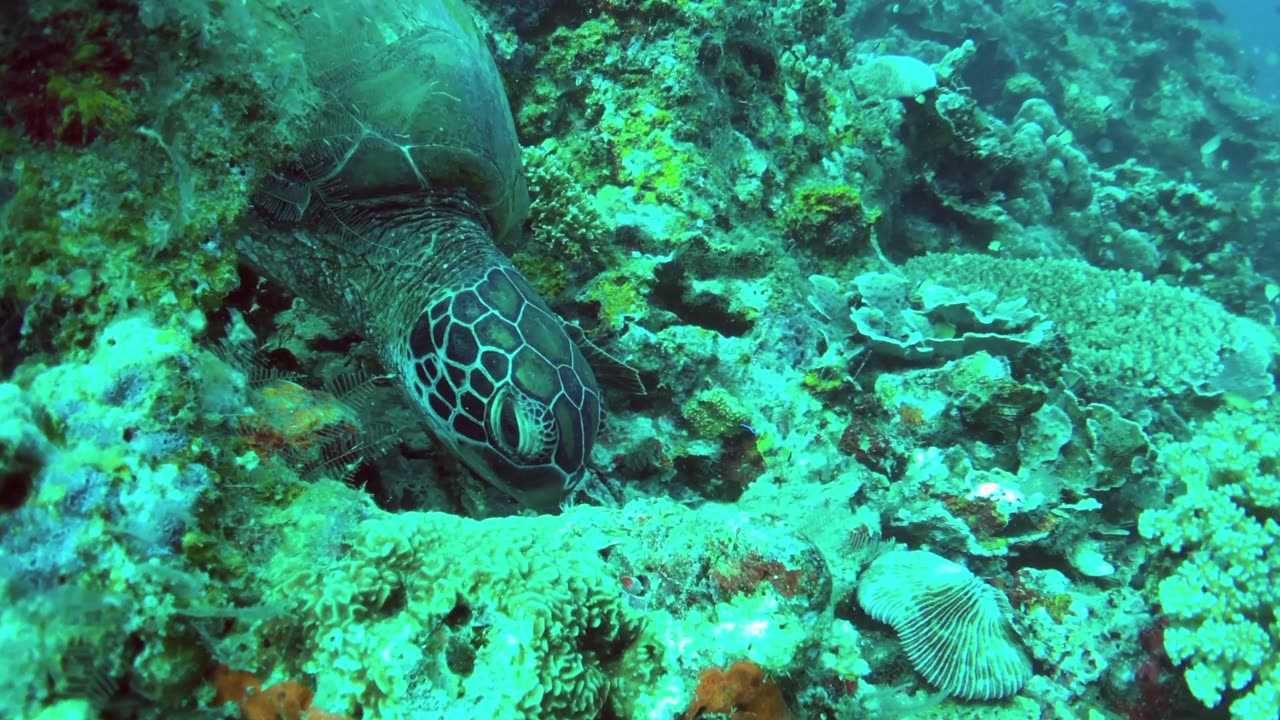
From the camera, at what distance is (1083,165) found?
9.01 m

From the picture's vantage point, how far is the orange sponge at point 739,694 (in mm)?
1569

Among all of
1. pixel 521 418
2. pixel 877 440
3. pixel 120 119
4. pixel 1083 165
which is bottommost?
pixel 1083 165

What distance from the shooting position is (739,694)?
159 cm

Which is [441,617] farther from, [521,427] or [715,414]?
[715,414]

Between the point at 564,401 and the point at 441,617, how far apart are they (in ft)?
4.01

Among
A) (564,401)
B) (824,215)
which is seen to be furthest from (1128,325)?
(564,401)

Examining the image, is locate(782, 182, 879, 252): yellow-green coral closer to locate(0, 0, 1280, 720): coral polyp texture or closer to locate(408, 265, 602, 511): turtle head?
locate(0, 0, 1280, 720): coral polyp texture

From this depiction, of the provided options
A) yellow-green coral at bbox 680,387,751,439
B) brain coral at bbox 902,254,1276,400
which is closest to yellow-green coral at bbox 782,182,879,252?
brain coral at bbox 902,254,1276,400

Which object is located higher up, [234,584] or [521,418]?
[234,584]

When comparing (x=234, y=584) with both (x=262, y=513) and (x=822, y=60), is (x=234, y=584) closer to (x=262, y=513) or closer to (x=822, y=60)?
(x=262, y=513)

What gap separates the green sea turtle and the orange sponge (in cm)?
117

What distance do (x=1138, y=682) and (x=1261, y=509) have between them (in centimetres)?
107

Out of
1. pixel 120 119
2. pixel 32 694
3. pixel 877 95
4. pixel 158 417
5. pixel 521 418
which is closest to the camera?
pixel 32 694

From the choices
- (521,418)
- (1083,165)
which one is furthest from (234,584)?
(1083,165)
